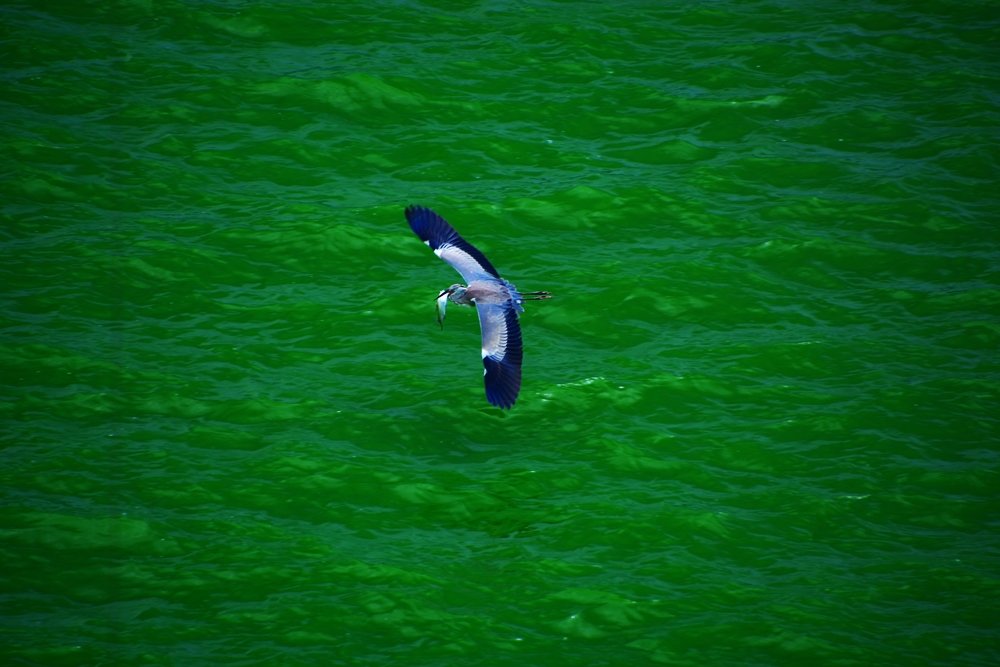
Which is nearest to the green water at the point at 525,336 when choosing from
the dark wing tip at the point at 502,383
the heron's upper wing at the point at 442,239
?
the dark wing tip at the point at 502,383

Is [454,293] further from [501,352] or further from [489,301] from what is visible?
[501,352]

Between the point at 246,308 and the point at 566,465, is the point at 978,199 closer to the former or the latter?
the point at 566,465

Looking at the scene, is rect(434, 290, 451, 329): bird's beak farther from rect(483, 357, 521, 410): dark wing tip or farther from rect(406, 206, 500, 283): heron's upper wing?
rect(483, 357, 521, 410): dark wing tip

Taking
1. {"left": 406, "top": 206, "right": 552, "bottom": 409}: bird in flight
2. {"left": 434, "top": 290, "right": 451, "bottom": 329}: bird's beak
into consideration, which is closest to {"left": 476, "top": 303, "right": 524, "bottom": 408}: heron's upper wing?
{"left": 406, "top": 206, "right": 552, "bottom": 409}: bird in flight

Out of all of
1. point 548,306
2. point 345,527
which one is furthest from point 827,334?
point 345,527

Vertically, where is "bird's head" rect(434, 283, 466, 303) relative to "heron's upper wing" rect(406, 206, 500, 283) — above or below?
below

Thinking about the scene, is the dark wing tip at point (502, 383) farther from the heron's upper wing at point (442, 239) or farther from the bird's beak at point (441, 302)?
the heron's upper wing at point (442, 239)

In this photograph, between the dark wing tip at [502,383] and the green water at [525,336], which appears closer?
the green water at [525,336]
